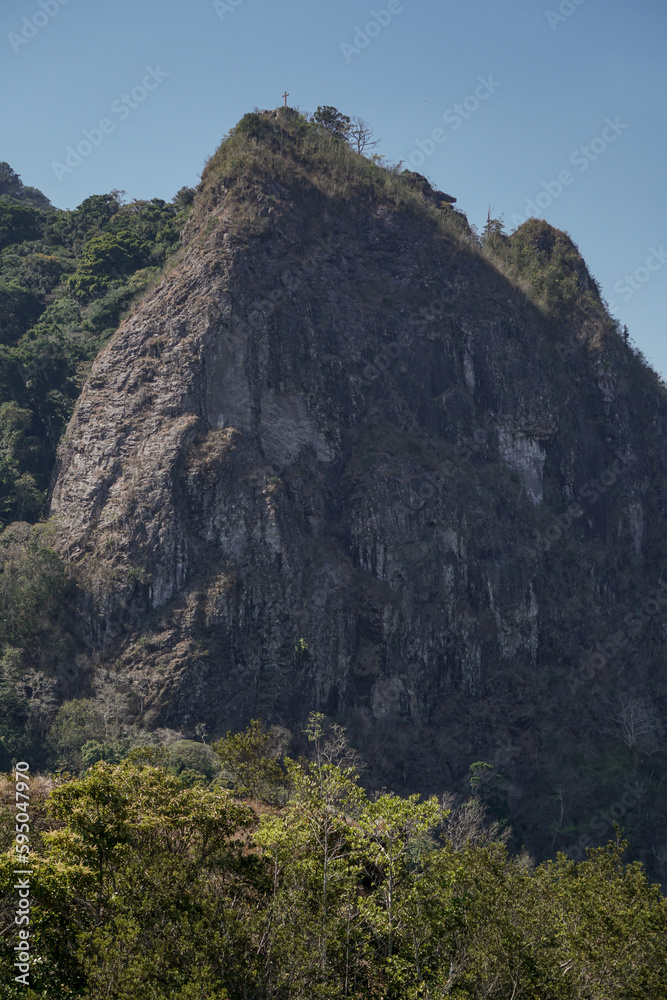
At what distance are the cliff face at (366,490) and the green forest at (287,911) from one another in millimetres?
28069

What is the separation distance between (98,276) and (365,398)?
2520cm

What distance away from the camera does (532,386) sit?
60688 millimetres

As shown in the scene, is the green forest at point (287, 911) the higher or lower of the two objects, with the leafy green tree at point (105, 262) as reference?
lower

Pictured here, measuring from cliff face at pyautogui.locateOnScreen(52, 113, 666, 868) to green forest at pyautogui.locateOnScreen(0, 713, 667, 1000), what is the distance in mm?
28069

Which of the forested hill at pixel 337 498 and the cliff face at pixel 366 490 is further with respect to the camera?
the cliff face at pixel 366 490

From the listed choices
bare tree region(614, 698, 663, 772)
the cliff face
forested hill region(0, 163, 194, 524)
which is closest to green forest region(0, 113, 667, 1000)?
the cliff face

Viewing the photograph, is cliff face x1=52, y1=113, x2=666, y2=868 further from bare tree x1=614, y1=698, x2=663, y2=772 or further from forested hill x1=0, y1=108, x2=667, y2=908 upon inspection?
bare tree x1=614, y1=698, x2=663, y2=772

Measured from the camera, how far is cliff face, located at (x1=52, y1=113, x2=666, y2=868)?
45625 mm

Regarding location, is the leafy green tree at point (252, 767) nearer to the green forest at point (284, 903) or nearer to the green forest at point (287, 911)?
the green forest at point (284, 903)

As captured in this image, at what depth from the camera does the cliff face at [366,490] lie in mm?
45625

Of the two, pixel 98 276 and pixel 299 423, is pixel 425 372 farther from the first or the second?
pixel 98 276

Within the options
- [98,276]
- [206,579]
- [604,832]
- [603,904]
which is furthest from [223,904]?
[98,276]

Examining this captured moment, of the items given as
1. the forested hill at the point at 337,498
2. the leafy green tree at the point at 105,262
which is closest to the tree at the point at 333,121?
the forested hill at the point at 337,498

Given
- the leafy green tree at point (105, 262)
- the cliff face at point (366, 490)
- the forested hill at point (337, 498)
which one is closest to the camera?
the forested hill at point (337, 498)
